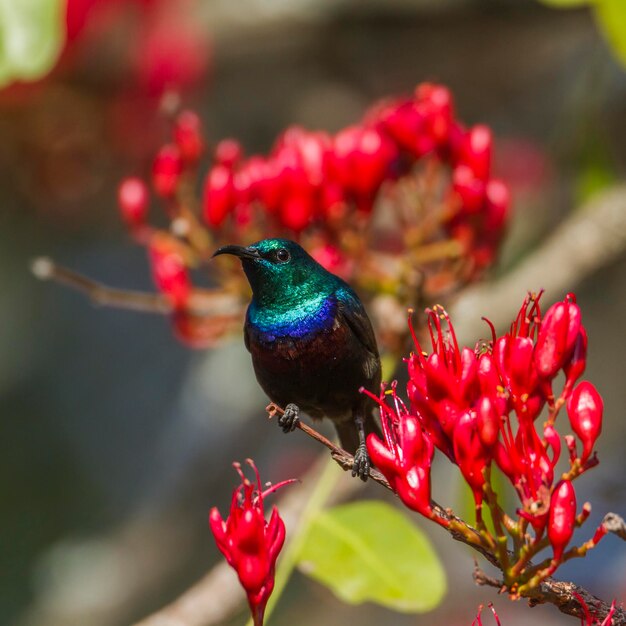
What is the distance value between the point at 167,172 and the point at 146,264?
8.58ft

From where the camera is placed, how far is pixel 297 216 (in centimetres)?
214

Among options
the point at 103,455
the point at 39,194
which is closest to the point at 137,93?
the point at 39,194

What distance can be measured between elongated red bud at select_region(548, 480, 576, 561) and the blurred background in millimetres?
2081

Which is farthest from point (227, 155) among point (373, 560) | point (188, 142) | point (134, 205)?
point (373, 560)

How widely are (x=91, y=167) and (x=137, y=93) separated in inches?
14.6

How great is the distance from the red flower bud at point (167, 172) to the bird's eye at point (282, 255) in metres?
0.61

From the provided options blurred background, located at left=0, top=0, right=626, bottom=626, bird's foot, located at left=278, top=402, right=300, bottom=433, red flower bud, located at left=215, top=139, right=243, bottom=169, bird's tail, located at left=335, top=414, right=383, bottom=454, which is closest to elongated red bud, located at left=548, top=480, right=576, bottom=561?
bird's foot, located at left=278, top=402, right=300, bottom=433

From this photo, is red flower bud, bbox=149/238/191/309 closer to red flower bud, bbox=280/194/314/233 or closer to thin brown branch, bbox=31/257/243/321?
thin brown branch, bbox=31/257/243/321

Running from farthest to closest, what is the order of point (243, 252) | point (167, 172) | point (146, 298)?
point (167, 172) < point (146, 298) < point (243, 252)

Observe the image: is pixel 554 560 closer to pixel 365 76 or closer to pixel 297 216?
pixel 297 216

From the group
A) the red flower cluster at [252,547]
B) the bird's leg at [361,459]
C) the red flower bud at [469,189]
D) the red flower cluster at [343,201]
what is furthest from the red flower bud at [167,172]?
the red flower cluster at [252,547]

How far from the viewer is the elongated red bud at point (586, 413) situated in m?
1.27

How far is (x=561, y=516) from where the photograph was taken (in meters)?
1.21

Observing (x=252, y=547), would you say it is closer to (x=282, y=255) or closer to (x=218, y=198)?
(x=282, y=255)
